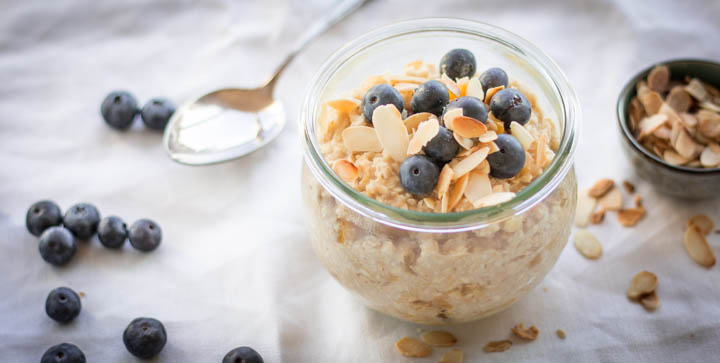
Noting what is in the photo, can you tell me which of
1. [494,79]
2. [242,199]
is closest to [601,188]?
[494,79]

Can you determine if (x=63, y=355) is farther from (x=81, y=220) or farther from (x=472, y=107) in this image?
(x=472, y=107)

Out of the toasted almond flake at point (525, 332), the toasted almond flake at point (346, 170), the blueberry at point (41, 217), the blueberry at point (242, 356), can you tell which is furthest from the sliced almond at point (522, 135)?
Result: the blueberry at point (41, 217)

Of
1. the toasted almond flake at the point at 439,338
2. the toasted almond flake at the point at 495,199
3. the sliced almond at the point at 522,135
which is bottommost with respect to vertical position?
the toasted almond flake at the point at 439,338

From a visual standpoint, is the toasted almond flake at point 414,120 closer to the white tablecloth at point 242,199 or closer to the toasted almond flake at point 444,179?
the toasted almond flake at point 444,179

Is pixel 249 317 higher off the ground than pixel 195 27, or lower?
lower

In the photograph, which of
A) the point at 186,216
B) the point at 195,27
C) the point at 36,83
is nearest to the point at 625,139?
the point at 186,216

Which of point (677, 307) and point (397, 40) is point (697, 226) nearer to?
point (677, 307)
